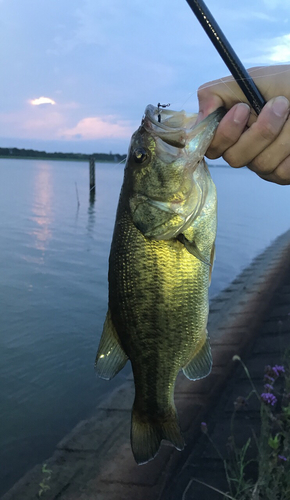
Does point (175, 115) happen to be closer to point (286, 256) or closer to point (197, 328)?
point (197, 328)

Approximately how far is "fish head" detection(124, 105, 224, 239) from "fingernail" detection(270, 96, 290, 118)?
0.89 ft

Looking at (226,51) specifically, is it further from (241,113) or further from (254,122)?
(254,122)

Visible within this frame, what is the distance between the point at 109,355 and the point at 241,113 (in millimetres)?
1477

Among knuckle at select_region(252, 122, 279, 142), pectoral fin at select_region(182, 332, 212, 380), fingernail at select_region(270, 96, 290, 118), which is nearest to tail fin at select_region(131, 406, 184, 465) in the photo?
pectoral fin at select_region(182, 332, 212, 380)

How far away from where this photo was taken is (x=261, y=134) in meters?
2.05

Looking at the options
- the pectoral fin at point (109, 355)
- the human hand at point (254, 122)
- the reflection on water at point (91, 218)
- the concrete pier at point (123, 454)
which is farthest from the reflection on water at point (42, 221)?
the human hand at point (254, 122)

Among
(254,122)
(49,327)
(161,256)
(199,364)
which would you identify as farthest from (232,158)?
(49,327)

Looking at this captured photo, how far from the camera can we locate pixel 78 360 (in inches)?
307

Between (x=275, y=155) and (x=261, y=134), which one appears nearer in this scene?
(x=261, y=134)

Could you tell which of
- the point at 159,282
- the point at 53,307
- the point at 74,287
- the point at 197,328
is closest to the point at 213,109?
the point at 159,282

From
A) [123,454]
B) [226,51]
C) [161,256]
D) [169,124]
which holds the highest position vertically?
[226,51]

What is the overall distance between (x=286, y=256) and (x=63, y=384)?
1265cm

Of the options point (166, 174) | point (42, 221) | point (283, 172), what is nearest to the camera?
point (166, 174)

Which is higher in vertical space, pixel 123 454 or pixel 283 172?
pixel 283 172
